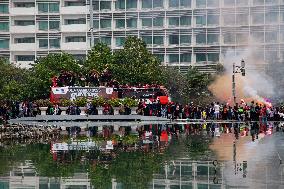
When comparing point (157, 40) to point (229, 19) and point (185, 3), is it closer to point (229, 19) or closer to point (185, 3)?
point (185, 3)

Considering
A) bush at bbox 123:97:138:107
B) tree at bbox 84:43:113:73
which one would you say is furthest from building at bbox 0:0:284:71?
bush at bbox 123:97:138:107

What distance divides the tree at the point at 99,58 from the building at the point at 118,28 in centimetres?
1933

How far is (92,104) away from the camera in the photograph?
60.5 m

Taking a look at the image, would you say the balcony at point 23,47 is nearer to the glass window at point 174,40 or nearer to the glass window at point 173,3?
the glass window at point 174,40

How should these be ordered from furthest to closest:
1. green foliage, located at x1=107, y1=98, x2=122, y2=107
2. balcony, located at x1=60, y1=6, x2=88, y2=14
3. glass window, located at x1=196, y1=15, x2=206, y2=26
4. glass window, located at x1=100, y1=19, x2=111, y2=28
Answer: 1. glass window, located at x1=100, y1=19, x2=111, y2=28
2. balcony, located at x1=60, y1=6, x2=88, y2=14
3. glass window, located at x1=196, y1=15, x2=206, y2=26
4. green foliage, located at x1=107, y1=98, x2=122, y2=107

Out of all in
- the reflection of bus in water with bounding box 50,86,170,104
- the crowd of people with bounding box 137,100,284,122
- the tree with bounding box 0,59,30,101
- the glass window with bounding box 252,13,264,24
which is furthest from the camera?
the glass window with bounding box 252,13,264,24

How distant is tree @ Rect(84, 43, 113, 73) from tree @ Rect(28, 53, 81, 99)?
1.43 metres

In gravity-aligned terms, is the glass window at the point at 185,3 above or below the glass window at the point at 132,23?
above

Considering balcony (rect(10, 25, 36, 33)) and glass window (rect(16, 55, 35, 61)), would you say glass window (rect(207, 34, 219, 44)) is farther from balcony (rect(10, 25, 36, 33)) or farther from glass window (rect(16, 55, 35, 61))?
glass window (rect(16, 55, 35, 61))

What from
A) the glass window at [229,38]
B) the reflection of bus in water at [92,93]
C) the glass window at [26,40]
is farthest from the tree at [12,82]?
the glass window at [229,38]

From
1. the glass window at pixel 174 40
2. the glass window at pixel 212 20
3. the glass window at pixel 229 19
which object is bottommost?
the glass window at pixel 174 40

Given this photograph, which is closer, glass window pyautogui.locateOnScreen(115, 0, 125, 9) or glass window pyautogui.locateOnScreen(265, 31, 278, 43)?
glass window pyautogui.locateOnScreen(265, 31, 278, 43)

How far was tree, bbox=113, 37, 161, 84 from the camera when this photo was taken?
3393 inches

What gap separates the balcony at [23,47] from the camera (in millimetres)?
110062
